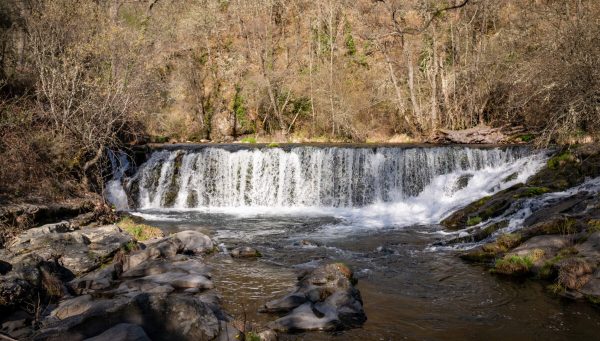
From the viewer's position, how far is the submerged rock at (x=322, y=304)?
19.2ft

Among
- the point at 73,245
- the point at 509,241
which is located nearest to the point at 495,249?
the point at 509,241

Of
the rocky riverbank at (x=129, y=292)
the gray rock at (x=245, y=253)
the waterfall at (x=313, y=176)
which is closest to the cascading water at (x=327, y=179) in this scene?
the waterfall at (x=313, y=176)

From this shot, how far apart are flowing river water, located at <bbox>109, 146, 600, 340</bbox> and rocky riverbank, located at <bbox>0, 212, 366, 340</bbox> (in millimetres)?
410

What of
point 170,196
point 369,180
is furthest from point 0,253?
point 369,180

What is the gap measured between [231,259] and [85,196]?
5.90 m

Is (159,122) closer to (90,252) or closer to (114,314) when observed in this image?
(90,252)

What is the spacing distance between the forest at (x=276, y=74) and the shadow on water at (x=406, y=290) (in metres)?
3.81

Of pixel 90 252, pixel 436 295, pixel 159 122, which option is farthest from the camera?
pixel 159 122

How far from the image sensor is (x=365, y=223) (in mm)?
13945

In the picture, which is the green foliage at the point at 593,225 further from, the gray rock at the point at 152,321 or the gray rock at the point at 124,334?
the gray rock at the point at 124,334

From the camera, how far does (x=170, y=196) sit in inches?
729

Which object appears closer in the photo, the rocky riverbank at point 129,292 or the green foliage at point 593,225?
the rocky riverbank at point 129,292

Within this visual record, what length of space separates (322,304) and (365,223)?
765 centimetres

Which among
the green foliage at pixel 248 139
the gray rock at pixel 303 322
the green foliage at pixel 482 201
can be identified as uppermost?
the green foliage at pixel 248 139
